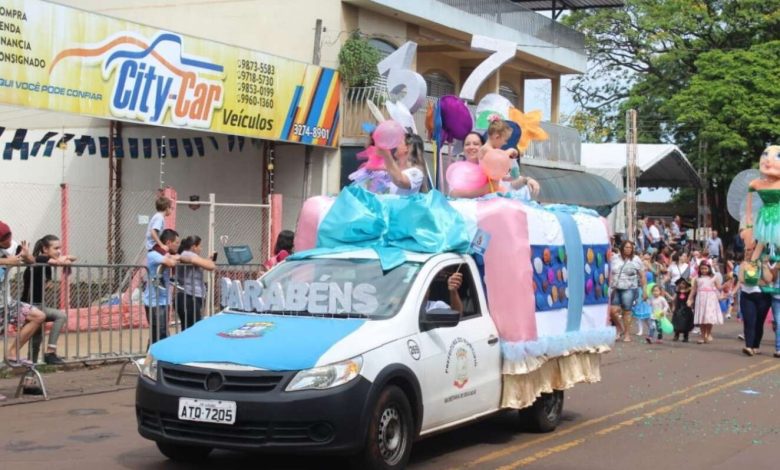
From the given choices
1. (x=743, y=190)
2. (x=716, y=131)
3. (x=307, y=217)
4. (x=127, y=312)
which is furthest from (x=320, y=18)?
(x=716, y=131)

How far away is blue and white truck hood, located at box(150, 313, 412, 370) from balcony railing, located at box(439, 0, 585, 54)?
18637 mm

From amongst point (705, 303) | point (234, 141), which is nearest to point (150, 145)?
point (234, 141)

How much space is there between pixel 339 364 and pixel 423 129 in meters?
17.1

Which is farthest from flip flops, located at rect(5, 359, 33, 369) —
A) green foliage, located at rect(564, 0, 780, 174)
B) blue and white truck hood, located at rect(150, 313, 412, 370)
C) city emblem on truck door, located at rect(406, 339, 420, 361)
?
green foliage, located at rect(564, 0, 780, 174)

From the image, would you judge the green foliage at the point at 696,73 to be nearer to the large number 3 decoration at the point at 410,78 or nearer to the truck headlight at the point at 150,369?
the large number 3 decoration at the point at 410,78

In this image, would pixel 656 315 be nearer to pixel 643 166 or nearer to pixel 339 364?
pixel 339 364

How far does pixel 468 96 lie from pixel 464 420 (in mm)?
4108

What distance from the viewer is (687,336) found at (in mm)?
20094

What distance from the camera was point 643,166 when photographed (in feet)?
109

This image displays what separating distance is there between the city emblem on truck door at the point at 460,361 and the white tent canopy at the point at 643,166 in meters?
25.5

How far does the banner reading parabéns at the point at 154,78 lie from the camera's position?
1596 centimetres

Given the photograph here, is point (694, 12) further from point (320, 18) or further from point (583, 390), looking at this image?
point (583, 390)

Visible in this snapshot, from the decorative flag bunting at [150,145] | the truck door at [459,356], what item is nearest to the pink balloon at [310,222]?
the truck door at [459,356]

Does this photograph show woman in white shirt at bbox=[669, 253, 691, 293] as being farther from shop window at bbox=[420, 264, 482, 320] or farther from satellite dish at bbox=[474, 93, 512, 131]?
shop window at bbox=[420, 264, 482, 320]
